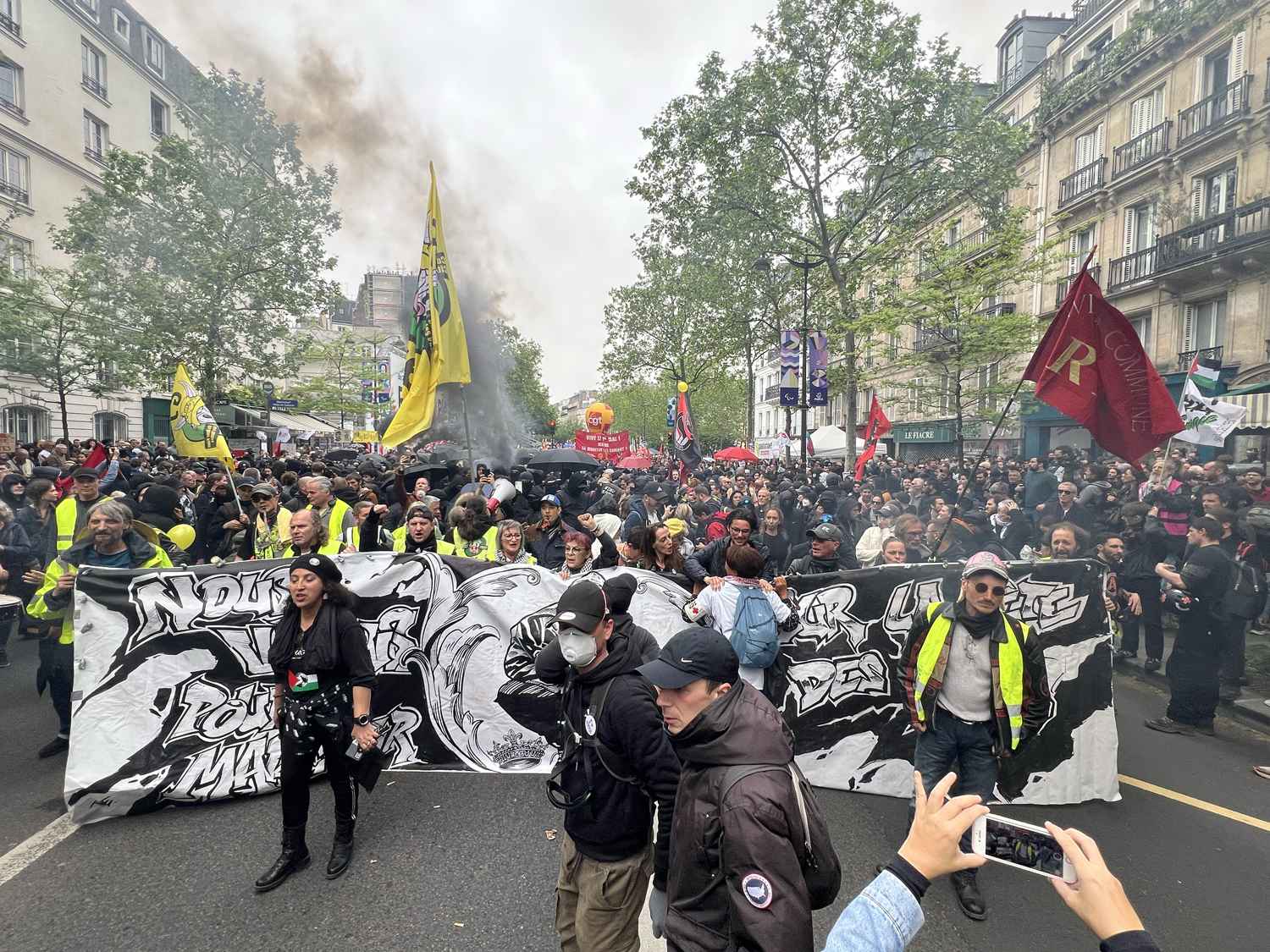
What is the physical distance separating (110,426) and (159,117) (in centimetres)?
1658

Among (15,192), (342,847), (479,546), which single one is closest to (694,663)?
(342,847)

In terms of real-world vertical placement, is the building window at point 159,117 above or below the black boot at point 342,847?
above

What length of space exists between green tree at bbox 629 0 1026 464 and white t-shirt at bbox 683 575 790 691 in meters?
15.7

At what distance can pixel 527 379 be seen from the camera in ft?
216

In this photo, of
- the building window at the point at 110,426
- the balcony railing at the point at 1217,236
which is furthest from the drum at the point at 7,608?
the building window at the point at 110,426

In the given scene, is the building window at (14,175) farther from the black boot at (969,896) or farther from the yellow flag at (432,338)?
the black boot at (969,896)

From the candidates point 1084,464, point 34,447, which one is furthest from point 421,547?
point 1084,464

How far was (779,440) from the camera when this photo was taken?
27656mm

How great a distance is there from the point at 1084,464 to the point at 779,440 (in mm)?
12292

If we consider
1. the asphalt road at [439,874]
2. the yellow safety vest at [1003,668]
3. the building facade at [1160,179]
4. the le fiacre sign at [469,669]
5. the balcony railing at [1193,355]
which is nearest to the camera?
the asphalt road at [439,874]

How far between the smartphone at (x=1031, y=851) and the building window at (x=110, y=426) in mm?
35974

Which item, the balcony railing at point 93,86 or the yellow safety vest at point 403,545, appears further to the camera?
the balcony railing at point 93,86

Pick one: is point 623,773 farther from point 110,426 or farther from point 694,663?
point 110,426

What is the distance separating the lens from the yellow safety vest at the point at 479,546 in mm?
5836
